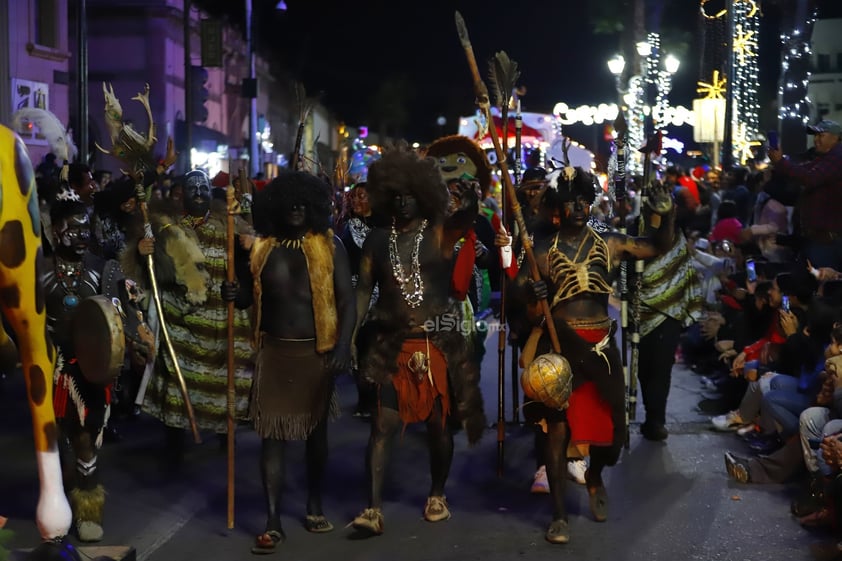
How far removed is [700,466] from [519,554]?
8.57 ft

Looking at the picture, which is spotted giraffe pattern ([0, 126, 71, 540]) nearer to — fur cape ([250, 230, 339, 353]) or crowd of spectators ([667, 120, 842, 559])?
fur cape ([250, 230, 339, 353])

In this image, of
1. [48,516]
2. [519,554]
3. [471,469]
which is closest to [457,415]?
[519,554]

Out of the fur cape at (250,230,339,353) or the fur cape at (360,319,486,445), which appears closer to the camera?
the fur cape at (250,230,339,353)

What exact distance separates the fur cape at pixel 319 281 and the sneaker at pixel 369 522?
3.26ft

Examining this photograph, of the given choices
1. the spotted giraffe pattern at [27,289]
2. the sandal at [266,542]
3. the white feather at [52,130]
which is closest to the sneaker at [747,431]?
the sandal at [266,542]

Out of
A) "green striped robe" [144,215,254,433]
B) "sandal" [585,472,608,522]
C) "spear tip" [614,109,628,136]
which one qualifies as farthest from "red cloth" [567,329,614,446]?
"green striped robe" [144,215,254,433]

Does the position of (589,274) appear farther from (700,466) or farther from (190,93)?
(190,93)

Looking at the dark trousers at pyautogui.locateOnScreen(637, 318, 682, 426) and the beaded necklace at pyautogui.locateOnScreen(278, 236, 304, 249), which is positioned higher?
the beaded necklace at pyautogui.locateOnScreen(278, 236, 304, 249)

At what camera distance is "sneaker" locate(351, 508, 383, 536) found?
271 inches

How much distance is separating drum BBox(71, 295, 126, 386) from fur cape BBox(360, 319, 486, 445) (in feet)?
8.16

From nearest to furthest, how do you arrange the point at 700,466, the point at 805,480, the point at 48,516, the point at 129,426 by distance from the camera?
1. the point at 48,516
2. the point at 805,480
3. the point at 700,466
4. the point at 129,426

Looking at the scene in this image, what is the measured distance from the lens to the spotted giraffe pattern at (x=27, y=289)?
3.91 m

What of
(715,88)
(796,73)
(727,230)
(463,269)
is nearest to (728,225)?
(727,230)

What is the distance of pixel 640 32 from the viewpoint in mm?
33531
